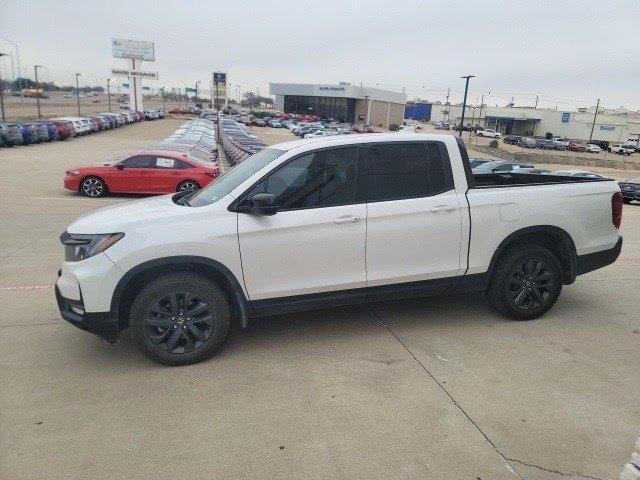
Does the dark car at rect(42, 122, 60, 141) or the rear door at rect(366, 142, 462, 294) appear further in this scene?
the dark car at rect(42, 122, 60, 141)

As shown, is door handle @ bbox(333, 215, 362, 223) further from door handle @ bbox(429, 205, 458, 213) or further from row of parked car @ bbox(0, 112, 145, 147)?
row of parked car @ bbox(0, 112, 145, 147)

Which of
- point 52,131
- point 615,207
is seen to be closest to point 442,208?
point 615,207

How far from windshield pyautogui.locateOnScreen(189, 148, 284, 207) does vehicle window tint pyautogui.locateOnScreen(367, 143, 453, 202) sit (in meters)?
0.89

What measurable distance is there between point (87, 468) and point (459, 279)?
3.41 meters

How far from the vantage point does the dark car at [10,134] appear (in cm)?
2614

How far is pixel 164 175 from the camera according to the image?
44.0 feet

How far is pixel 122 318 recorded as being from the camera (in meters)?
3.90

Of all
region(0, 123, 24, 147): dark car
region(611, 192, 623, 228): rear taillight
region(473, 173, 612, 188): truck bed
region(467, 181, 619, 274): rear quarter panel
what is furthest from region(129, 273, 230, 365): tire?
region(0, 123, 24, 147): dark car

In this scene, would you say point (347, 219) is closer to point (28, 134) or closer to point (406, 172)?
point (406, 172)

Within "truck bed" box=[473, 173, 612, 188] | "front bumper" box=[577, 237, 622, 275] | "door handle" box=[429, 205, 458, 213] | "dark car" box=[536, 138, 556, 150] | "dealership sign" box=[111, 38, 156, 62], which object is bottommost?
"dark car" box=[536, 138, 556, 150]

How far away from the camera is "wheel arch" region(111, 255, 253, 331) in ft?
12.1

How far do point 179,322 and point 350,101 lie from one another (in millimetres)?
98876

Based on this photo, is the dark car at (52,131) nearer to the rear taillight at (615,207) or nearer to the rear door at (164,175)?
the rear door at (164,175)

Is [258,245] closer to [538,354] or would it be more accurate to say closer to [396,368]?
[396,368]
